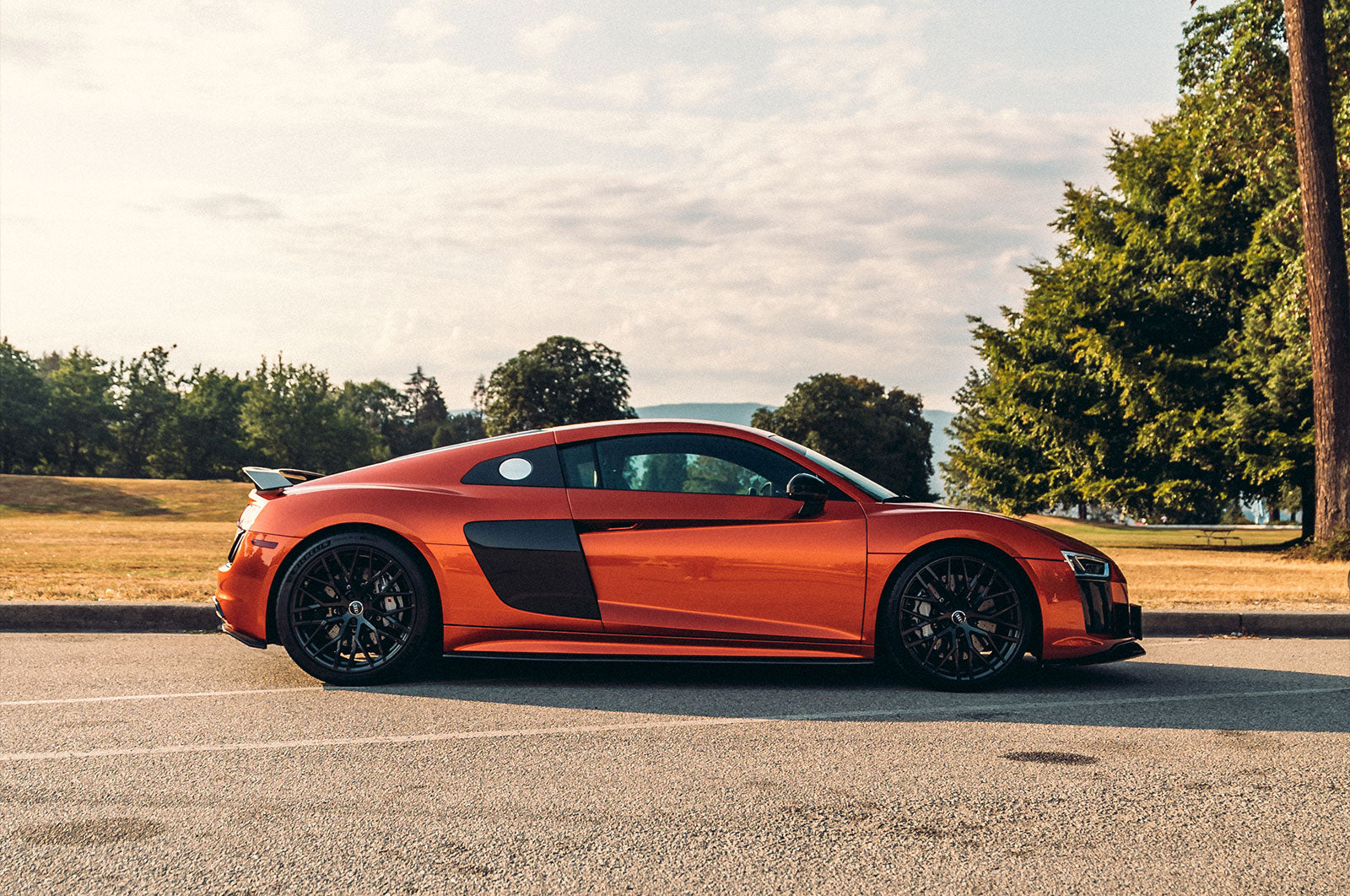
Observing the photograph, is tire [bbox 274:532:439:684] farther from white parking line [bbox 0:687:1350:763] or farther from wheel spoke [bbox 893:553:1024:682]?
wheel spoke [bbox 893:553:1024:682]

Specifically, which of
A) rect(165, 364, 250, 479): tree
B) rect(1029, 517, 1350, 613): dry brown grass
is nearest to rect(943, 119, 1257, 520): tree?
rect(1029, 517, 1350, 613): dry brown grass

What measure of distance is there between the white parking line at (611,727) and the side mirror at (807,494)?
1.06 meters

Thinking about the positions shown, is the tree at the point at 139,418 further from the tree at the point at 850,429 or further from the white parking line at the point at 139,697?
the white parking line at the point at 139,697

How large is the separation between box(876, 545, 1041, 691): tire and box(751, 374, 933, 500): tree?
6797cm

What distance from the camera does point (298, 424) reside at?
2761 inches

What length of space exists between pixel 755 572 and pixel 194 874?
3.21 meters

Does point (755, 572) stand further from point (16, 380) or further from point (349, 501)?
point (16, 380)

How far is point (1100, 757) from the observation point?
4.37 m

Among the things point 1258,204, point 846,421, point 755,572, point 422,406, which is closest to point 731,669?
point 755,572

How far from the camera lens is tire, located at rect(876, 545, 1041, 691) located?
570 cm

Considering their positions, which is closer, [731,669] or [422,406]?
[731,669]

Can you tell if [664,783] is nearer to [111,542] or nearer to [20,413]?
[111,542]

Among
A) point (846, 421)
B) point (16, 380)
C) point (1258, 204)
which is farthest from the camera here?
point (846, 421)

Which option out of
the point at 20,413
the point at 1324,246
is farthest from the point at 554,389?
the point at 1324,246
